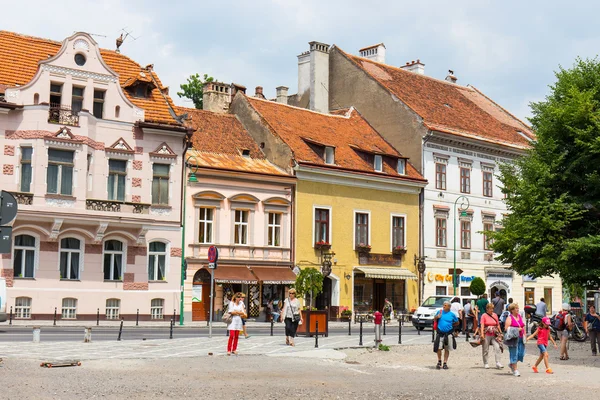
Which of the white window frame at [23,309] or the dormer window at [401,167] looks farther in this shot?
the dormer window at [401,167]

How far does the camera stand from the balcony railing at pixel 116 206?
129 feet

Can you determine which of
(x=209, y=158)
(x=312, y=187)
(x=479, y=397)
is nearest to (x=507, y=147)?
(x=312, y=187)

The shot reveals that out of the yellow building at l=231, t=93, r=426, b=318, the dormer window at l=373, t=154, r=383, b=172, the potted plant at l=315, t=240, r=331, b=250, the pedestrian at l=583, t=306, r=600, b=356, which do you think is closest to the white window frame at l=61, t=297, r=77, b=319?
the yellow building at l=231, t=93, r=426, b=318

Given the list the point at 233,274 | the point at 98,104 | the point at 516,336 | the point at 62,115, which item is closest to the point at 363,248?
the point at 233,274

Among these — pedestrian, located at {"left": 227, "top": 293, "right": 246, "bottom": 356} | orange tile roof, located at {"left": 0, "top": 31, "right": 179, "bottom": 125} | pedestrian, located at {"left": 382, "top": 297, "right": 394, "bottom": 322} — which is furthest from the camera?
pedestrian, located at {"left": 382, "top": 297, "right": 394, "bottom": 322}

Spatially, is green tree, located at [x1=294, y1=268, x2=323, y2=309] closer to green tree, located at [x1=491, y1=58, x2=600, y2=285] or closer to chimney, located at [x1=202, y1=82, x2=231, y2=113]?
green tree, located at [x1=491, y1=58, x2=600, y2=285]

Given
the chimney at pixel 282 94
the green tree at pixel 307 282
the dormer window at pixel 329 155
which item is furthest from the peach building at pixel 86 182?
the chimney at pixel 282 94

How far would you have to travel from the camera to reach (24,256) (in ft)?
127

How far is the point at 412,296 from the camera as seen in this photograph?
52.0 m

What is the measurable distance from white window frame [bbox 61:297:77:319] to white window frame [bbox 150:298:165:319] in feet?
12.0

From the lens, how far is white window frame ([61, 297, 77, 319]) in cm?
3941

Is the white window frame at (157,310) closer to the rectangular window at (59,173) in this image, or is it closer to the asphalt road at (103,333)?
the asphalt road at (103,333)

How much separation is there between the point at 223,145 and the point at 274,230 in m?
5.12

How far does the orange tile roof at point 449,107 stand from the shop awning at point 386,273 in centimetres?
852
